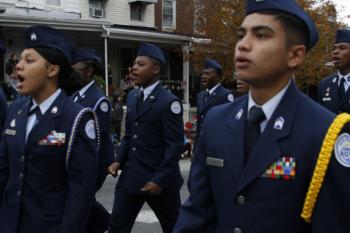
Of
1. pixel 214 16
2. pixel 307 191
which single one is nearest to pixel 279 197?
pixel 307 191

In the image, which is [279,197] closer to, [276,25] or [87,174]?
[276,25]

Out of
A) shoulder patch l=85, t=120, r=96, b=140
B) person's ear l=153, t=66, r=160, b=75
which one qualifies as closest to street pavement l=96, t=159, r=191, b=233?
person's ear l=153, t=66, r=160, b=75

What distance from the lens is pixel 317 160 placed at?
2125 millimetres

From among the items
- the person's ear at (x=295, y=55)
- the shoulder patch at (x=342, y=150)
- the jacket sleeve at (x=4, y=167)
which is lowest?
the jacket sleeve at (x=4, y=167)

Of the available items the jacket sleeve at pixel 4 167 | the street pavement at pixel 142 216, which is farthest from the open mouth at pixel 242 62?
the street pavement at pixel 142 216

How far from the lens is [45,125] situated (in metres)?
3.26

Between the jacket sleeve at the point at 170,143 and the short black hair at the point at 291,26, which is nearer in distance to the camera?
the short black hair at the point at 291,26

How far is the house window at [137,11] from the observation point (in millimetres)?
23031

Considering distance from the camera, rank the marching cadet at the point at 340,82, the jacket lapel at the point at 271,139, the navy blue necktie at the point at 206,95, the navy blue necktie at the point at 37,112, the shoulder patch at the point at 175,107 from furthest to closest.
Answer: the navy blue necktie at the point at 206,95 < the marching cadet at the point at 340,82 < the shoulder patch at the point at 175,107 < the navy blue necktie at the point at 37,112 < the jacket lapel at the point at 271,139

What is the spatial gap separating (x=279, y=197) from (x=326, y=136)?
325mm

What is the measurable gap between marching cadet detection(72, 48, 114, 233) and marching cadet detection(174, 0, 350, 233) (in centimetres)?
308

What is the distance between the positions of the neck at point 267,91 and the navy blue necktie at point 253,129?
0.15ft

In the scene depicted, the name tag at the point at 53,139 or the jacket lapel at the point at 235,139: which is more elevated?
the jacket lapel at the point at 235,139

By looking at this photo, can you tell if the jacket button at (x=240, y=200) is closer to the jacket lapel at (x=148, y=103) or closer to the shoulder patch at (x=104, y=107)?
the jacket lapel at (x=148, y=103)
